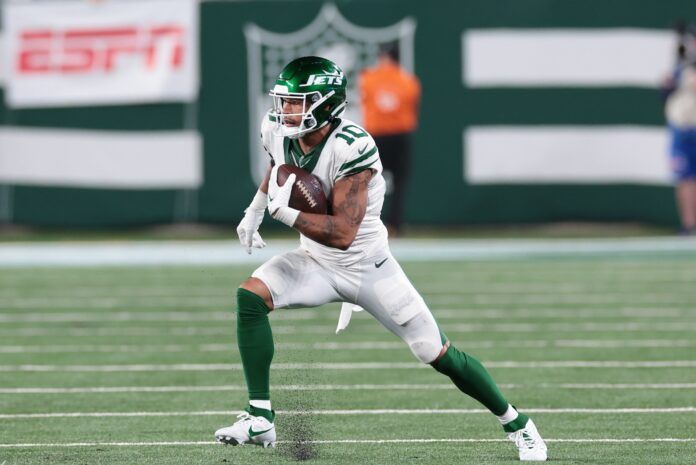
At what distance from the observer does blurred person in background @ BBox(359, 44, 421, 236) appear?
555 inches

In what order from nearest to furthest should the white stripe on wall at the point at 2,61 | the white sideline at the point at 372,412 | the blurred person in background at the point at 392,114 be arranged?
the white sideline at the point at 372,412 < the blurred person in background at the point at 392,114 < the white stripe on wall at the point at 2,61

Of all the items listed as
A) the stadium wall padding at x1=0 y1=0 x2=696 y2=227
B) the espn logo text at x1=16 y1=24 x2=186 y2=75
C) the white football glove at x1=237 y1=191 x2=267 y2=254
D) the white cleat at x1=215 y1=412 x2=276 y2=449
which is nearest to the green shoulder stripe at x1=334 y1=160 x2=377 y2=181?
the white football glove at x1=237 y1=191 x2=267 y2=254

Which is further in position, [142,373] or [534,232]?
[534,232]

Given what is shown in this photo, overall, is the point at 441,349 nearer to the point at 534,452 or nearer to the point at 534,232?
the point at 534,452

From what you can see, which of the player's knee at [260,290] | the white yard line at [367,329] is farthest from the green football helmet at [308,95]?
the white yard line at [367,329]

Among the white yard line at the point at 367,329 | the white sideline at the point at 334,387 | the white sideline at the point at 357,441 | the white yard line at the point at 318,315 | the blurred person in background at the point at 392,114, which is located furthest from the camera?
the blurred person in background at the point at 392,114

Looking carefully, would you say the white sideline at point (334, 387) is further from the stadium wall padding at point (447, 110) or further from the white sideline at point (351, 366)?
the stadium wall padding at point (447, 110)

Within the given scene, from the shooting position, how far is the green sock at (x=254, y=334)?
5320mm

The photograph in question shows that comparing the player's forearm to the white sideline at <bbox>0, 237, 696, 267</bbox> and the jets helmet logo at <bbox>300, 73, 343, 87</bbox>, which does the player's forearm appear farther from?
the white sideline at <bbox>0, 237, 696, 267</bbox>

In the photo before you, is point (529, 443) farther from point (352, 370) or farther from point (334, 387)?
point (352, 370)

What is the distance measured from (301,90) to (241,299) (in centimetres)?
76

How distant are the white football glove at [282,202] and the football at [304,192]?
0.08 ft

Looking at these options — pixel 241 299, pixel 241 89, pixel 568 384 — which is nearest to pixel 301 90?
pixel 241 299

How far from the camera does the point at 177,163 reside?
49.6 ft
